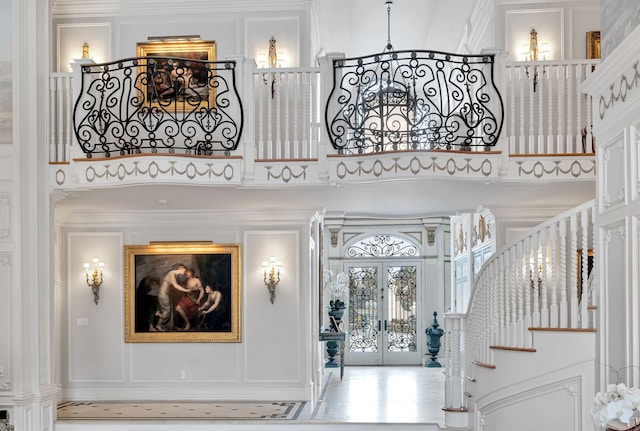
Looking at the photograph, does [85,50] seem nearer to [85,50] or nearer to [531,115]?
[85,50]

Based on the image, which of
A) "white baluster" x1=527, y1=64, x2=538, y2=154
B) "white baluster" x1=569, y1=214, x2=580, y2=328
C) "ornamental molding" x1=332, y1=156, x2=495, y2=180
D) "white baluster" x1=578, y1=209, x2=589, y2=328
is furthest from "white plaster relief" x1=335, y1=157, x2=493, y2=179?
"white baluster" x1=578, y1=209, x2=589, y2=328

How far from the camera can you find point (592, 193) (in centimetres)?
877

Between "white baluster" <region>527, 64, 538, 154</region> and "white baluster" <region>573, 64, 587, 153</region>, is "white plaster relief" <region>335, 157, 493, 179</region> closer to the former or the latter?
"white baluster" <region>527, 64, 538, 154</region>

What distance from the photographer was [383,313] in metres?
16.1

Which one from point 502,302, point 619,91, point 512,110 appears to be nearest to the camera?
point 619,91

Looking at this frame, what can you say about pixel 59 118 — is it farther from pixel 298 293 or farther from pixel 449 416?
pixel 449 416

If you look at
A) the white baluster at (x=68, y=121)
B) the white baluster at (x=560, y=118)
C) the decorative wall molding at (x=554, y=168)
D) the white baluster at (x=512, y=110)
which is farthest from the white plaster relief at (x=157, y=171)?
the white baluster at (x=560, y=118)

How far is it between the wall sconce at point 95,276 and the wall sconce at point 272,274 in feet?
7.76

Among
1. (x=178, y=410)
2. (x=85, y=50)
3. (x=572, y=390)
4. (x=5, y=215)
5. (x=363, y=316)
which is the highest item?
(x=85, y=50)

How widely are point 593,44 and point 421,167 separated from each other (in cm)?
370

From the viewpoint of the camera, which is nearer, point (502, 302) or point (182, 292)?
point (502, 302)

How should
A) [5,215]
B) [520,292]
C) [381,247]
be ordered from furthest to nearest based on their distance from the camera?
[381,247] → [5,215] → [520,292]

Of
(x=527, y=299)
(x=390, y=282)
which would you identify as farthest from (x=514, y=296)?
(x=390, y=282)

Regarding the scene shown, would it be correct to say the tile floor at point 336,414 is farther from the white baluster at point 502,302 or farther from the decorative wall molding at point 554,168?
the decorative wall molding at point 554,168
